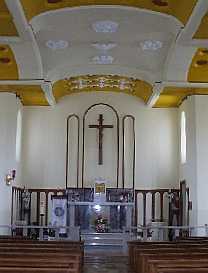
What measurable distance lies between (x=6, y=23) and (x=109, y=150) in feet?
31.2

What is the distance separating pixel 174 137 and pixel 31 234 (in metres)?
6.45

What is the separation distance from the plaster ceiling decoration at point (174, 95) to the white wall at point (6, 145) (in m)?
5.13

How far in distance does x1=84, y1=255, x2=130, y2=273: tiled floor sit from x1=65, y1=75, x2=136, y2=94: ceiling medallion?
7.02 m

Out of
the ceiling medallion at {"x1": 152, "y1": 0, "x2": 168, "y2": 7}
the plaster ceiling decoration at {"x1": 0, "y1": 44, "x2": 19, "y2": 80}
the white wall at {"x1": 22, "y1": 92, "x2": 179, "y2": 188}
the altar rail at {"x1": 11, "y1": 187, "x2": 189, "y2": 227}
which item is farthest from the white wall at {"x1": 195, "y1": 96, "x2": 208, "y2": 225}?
the ceiling medallion at {"x1": 152, "y1": 0, "x2": 168, "y2": 7}

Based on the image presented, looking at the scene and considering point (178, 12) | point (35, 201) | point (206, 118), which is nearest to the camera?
point (178, 12)

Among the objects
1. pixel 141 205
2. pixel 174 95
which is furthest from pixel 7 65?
pixel 141 205

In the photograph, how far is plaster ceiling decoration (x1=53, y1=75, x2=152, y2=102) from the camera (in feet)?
62.6

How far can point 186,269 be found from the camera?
5816mm

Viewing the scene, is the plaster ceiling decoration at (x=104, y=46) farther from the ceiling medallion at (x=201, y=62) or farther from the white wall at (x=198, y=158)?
the white wall at (x=198, y=158)

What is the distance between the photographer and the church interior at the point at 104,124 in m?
12.5

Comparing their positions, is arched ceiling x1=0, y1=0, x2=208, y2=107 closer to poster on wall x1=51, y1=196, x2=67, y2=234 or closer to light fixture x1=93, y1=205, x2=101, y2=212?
poster on wall x1=51, y1=196, x2=67, y2=234

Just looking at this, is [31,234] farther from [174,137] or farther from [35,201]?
[174,137]

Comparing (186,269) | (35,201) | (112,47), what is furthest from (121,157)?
(186,269)

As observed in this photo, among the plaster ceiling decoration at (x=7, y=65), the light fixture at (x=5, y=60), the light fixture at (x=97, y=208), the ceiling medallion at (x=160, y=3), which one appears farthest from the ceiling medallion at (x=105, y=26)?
the light fixture at (x=97, y=208)
